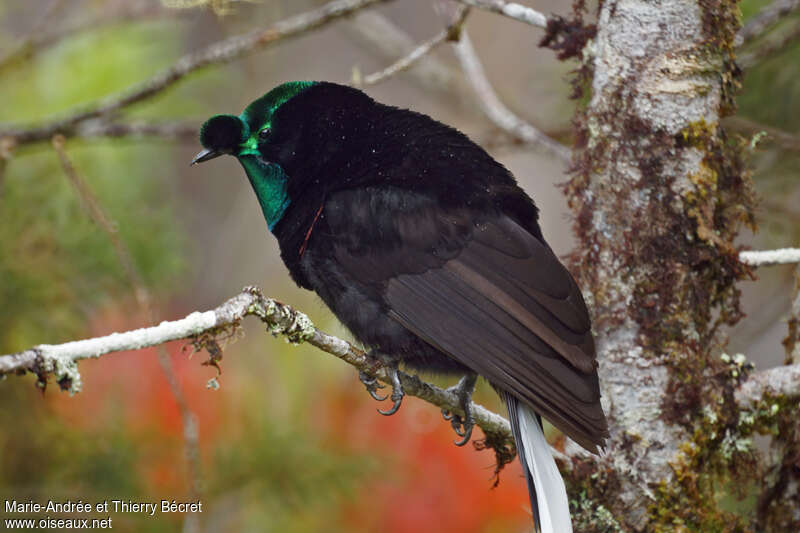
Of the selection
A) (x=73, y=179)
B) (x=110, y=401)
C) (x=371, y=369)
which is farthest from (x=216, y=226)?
(x=371, y=369)

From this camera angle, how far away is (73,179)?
3.22m

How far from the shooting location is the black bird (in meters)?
2.53

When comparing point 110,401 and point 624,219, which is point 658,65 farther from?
point 110,401

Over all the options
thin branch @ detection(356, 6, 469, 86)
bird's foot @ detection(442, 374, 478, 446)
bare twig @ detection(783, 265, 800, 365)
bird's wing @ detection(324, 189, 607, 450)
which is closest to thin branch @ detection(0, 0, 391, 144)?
thin branch @ detection(356, 6, 469, 86)

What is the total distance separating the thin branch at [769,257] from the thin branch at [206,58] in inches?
53.9

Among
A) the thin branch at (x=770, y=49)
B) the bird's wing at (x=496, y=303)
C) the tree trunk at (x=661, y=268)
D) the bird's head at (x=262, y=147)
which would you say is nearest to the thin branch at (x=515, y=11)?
the tree trunk at (x=661, y=268)

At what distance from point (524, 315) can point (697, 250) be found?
0.50 metres

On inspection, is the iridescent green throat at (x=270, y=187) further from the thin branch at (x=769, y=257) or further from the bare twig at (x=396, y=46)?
the bare twig at (x=396, y=46)

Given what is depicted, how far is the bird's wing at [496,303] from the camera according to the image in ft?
8.21

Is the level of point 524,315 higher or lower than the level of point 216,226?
lower

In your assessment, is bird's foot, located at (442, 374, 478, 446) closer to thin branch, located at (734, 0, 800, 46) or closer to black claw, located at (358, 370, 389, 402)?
black claw, located at (358, 370, 389, 402)

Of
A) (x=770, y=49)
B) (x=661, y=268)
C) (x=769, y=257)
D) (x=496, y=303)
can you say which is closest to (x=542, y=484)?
(x=496, y=303)

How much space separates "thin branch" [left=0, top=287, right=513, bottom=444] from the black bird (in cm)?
22

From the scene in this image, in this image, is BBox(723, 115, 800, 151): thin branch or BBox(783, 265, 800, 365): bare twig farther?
BBox(723, 115, 800, 151): thin branch
